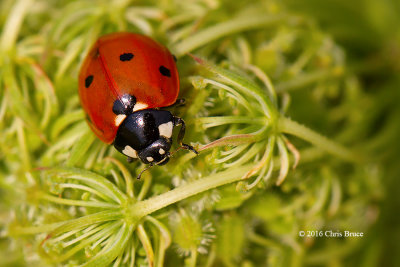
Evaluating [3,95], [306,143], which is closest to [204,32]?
[306,143]

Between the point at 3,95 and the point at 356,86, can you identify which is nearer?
the point at 3,95

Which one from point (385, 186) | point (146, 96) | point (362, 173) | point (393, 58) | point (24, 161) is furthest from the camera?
point (393, 58)

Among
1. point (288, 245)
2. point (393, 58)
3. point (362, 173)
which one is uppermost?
point (393, 58)

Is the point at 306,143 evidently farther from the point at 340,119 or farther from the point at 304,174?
the point at 340,119

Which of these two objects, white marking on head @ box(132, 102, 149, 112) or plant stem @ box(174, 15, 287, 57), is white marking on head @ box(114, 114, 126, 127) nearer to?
white marking on head @ box(132, 102, 149, 112)

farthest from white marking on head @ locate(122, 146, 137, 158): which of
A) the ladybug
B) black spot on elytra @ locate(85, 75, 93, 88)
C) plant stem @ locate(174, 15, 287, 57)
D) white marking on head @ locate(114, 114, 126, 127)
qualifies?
plant stem @ locate(174, 15, 287, 57)

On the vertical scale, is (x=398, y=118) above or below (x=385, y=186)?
above

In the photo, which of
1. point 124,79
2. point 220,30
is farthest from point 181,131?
point 220,30
